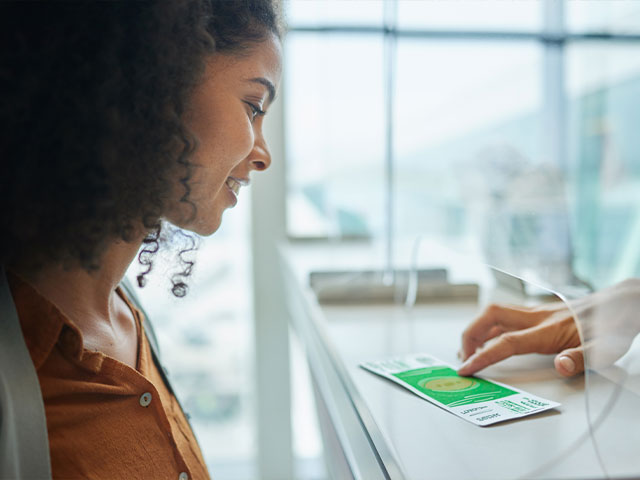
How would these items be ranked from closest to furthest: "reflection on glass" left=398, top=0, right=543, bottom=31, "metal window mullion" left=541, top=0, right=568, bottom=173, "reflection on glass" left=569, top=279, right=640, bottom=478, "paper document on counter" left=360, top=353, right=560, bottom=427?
1. "reflection on glass" left=569, top=279, right=640, bottom=478
2. "paper document on counter" left=360, top=353, right=560, bottom=427
3. "reflection on glass" left=398, top=0, right=543, bottom=31
4. "metal window mullion" left=541, top=0, right=568, bottom=173

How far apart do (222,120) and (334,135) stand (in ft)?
6.67

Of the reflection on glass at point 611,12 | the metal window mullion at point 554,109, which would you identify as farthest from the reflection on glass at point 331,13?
the reflection on glass at point 611,12

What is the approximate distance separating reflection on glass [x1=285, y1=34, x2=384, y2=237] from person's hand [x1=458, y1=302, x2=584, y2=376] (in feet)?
5.34

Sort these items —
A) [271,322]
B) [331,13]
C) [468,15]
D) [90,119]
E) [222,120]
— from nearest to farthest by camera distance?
[90,119], [222,120], [468,15], [331,13], [271,322]

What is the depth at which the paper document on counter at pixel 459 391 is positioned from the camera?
76 cm

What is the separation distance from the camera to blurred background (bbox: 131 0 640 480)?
8.75 feet

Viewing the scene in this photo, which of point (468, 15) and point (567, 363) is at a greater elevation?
point (468, 15)

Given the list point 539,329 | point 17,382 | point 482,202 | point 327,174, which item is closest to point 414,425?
point 539,329

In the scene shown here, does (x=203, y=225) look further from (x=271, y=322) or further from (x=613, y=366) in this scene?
(x=271, y=322)

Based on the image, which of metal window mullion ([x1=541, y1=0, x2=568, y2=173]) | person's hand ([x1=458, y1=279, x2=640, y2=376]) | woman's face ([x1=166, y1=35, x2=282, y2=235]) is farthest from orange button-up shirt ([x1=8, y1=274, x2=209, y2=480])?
metal window mullion ([x1=541, y1=0, x2=568, y2=173])

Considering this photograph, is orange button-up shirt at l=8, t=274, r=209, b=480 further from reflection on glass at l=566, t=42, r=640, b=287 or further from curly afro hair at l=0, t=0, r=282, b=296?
reflection on glass at l=566, t=42, r=640, b=287

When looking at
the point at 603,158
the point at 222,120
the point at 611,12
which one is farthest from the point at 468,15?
the point at 222,120

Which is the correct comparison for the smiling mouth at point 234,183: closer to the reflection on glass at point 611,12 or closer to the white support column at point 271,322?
the reflection on glass at point 611,12

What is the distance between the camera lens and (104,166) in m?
0.70
